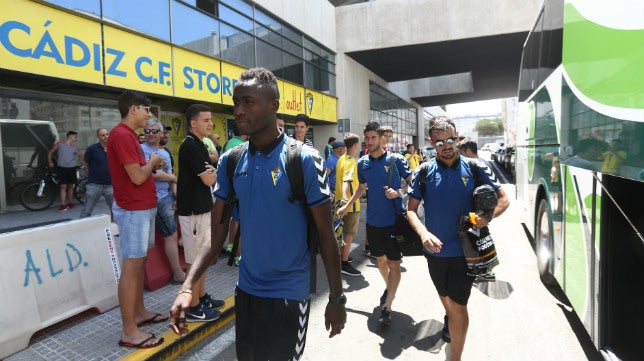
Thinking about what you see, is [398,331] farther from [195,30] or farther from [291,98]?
[291,98]

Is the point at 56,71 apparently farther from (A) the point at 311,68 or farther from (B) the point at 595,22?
(A) the point at 311,68

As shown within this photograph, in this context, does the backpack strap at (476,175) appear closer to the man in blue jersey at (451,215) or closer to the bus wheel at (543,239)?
the man in blue jersey at (451,215)

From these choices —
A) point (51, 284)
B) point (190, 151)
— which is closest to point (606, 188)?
point (190, 151)

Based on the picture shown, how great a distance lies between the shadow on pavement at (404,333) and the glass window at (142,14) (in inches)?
334

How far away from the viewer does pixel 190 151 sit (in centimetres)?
365

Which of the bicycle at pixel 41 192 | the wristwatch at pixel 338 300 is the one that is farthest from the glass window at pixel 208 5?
the wristwatch at pixel 338 300

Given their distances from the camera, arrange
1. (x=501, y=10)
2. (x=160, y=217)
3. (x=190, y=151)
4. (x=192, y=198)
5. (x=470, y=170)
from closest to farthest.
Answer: (x=470, y=170) → (x=190, y=151) → (x=192, y=198) → (x=160, y=217) → (x=501, y=10)

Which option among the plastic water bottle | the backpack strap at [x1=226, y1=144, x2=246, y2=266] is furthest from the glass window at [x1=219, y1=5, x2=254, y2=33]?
the backpack strap at [x1=226, y1=144, x2=246, y2=266]

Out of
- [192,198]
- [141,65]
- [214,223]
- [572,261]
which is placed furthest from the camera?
[141,65]

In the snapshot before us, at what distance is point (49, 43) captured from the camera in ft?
23.8

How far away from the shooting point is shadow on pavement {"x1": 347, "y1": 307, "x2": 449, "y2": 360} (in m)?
3.35

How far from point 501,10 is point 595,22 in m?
17.5

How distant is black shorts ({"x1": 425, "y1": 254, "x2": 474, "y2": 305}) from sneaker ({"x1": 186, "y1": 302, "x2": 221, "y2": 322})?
2222 mm

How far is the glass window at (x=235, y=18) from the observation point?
1232 cm
